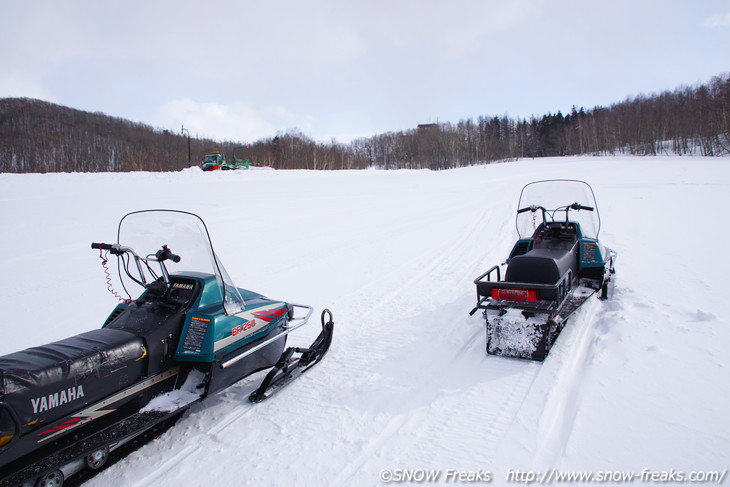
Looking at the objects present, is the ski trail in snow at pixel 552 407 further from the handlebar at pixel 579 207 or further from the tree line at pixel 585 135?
the tree line at pixel 585 135

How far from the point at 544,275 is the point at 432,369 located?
156 cm

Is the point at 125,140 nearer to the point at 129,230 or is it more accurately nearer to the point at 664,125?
the point at 129,230

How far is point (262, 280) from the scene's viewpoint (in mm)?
7059

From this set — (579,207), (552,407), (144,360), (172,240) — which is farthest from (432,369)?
(579,207)

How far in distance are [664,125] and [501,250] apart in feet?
196

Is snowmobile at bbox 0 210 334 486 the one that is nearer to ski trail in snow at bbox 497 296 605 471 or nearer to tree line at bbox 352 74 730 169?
ski trail in snow at bbox 497 296 605 471

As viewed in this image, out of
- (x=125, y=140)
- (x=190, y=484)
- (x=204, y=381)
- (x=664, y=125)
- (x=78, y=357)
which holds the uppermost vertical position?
(x=125, y=140)

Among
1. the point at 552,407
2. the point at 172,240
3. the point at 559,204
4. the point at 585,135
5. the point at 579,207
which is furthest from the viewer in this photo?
the point at 585,135

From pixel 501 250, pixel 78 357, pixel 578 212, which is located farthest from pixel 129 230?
pixel 501 250

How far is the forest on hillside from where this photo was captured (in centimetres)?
4844

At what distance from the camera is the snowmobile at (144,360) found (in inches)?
84.1

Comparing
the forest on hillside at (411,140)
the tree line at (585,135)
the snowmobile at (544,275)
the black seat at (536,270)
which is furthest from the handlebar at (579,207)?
the tree line at (585,135)

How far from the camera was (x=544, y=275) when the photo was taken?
4.08 m

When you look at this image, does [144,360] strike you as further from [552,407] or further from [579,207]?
[579,207]
